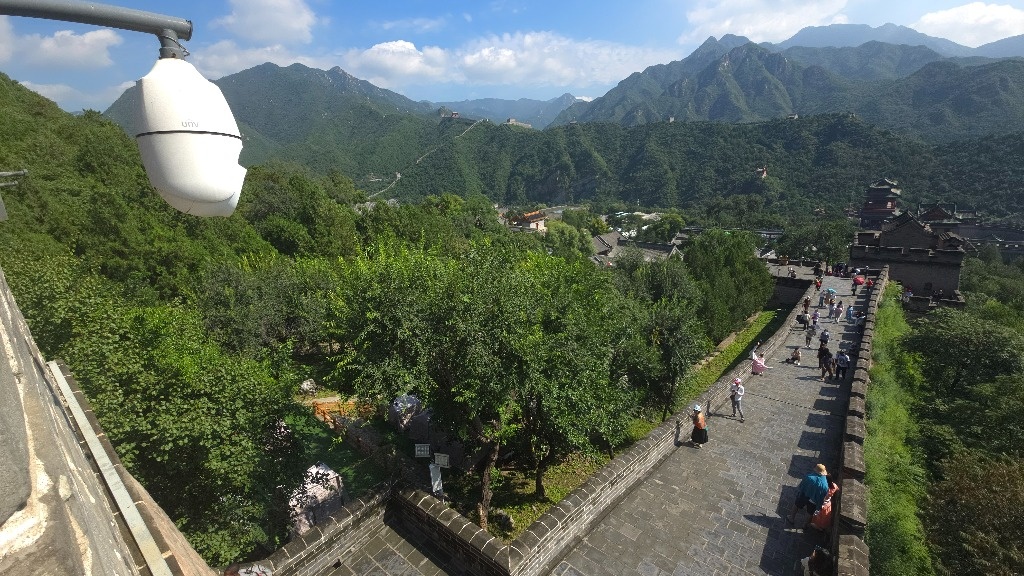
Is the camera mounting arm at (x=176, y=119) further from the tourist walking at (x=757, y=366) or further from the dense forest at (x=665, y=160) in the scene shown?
the dense forest at (x=665, y=160)

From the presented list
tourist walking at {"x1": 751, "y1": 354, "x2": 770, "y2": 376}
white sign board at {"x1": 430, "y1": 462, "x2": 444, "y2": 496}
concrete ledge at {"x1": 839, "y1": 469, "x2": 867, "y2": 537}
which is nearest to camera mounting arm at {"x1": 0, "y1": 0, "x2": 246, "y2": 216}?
white sign board at {"x1": 430, "y1": 462, "x2": 444, "y2": 496}

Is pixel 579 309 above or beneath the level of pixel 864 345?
above

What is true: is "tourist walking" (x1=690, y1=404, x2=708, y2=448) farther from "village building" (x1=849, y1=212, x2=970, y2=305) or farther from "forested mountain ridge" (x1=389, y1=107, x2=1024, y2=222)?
"forested mountain ridge" (x1=389, y1=107, x2=1024, y2=222)

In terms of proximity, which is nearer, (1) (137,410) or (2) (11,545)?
(2) (11,545)

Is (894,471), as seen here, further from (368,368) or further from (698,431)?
(368,368)

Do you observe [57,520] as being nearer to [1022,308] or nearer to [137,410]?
[137,410]

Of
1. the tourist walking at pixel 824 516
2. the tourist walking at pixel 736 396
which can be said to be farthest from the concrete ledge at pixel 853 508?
the tourist walking at pixel 736 396

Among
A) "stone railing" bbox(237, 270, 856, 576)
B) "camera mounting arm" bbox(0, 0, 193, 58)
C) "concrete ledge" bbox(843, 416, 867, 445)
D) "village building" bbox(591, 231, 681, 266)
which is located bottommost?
"village building" bbox(591, 231, 681, 266)

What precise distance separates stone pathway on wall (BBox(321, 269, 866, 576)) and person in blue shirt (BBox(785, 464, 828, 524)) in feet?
0.82

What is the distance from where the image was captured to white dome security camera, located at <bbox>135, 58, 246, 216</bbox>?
1.92 meters

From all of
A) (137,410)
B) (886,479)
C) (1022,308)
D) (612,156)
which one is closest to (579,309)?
(886,479)

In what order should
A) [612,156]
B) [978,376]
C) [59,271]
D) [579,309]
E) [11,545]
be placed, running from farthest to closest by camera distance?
[612,156] → [978,376] → [59,271] → [579,309] → [11,545]

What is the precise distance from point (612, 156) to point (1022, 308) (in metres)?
139

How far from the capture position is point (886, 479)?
887 cm
